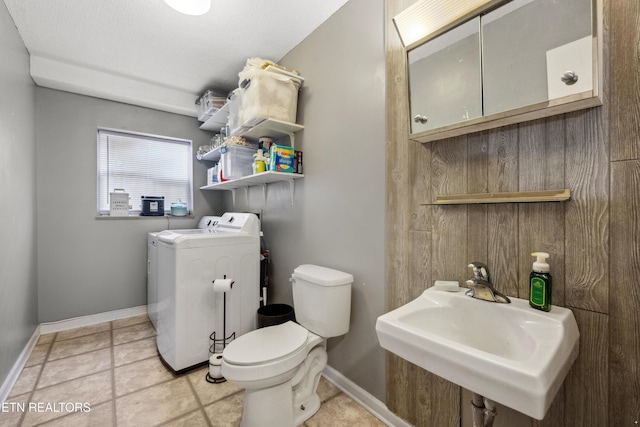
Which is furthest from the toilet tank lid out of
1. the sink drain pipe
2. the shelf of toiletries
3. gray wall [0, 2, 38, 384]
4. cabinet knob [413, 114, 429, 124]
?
gray wall [0, 2, 38, 384]

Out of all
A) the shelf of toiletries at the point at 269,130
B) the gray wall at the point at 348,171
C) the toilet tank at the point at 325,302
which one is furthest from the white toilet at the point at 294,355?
the shelf of toiletries at the point at 269,130

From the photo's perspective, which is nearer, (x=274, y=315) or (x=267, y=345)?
(x=267, y=345)

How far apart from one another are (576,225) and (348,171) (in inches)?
44.6

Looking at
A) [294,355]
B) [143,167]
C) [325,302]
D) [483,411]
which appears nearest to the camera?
[483,411]

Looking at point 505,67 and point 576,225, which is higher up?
point 505,67

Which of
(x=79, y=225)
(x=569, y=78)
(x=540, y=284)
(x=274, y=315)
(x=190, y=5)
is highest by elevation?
(x=190, y=5)

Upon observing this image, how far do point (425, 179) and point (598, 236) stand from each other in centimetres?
65

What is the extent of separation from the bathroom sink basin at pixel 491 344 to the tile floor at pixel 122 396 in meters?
0.87

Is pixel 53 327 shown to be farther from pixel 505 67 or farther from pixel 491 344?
pixel 505 67

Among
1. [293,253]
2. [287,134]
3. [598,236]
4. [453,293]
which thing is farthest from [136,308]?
[598,236]

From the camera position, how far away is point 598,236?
0.90 meters

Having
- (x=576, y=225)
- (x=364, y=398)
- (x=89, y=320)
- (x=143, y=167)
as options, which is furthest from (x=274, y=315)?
(x=143, y=167)

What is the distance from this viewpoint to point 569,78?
0.86 m

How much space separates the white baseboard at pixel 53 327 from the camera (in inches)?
69.6
